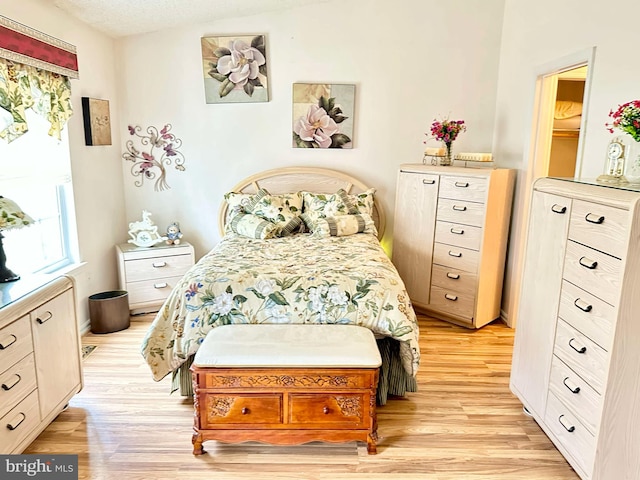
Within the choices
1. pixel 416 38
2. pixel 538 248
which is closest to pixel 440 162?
pixel 416 38

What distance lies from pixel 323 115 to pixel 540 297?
2.56 metres

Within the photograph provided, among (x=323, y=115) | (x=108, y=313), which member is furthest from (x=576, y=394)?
(x=108, y=313)

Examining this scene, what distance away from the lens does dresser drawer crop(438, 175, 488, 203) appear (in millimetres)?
3439

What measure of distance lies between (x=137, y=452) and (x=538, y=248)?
2.21 m

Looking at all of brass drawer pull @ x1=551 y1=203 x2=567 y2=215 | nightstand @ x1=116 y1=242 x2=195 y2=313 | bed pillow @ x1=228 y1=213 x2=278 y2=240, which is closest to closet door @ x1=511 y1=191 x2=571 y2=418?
brass drawer pull @ x1=551 y1=203 x2=567 y2=215

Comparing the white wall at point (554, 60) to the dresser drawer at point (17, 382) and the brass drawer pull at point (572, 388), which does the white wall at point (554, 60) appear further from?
the dresser drawer at point (17, 382)

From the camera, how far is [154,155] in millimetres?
4195

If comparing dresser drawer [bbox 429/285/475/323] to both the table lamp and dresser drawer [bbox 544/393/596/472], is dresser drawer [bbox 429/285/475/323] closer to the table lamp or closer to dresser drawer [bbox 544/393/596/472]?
dresser drawer [bbox 544/393/596/472]

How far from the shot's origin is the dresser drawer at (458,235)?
3.52m

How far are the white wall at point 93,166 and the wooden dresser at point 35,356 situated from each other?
1134mm

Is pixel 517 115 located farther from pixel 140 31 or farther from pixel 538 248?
pixel 140 31

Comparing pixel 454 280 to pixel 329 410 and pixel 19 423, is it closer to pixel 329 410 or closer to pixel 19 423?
pixel 329 410

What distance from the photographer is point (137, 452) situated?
7.04 ft

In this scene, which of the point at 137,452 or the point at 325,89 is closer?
the point at 137,452
